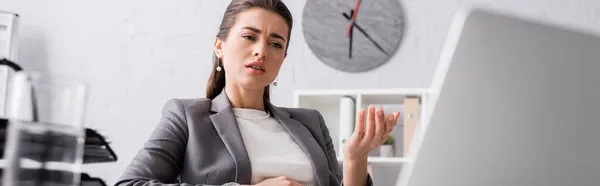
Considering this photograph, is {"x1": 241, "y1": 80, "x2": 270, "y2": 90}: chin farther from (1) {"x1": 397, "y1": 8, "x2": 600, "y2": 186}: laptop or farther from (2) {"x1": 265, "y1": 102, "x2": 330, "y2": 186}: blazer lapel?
(1) {"x1": 397, "y1": 8, "x2": 600, "y2": 186}: laptop

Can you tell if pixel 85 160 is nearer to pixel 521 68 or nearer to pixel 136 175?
pixel 136 175

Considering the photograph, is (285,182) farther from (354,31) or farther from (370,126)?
(354,31)

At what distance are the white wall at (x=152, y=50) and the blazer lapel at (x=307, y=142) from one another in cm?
157

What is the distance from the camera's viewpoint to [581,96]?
1.65ft

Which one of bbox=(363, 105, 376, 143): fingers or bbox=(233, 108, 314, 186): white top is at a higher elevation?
bbox=(363, 105, 376, 143): fingers

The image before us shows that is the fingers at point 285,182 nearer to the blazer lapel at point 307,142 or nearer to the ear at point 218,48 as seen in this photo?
the blazer lapel at point 307,142

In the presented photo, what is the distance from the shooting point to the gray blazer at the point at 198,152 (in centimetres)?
112

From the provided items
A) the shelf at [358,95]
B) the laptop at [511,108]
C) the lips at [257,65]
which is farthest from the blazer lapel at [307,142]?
the shelf at [358,95]

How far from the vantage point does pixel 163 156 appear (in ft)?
3.71

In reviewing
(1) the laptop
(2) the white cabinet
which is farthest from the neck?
(2) the white cabinet

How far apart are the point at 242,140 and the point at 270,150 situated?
0.22 ft

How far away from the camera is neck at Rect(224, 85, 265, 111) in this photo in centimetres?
133

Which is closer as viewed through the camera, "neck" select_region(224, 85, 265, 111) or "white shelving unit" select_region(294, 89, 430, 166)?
"neck" select_region(224, 85, 265, 111)

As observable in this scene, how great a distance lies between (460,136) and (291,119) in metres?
0.90
